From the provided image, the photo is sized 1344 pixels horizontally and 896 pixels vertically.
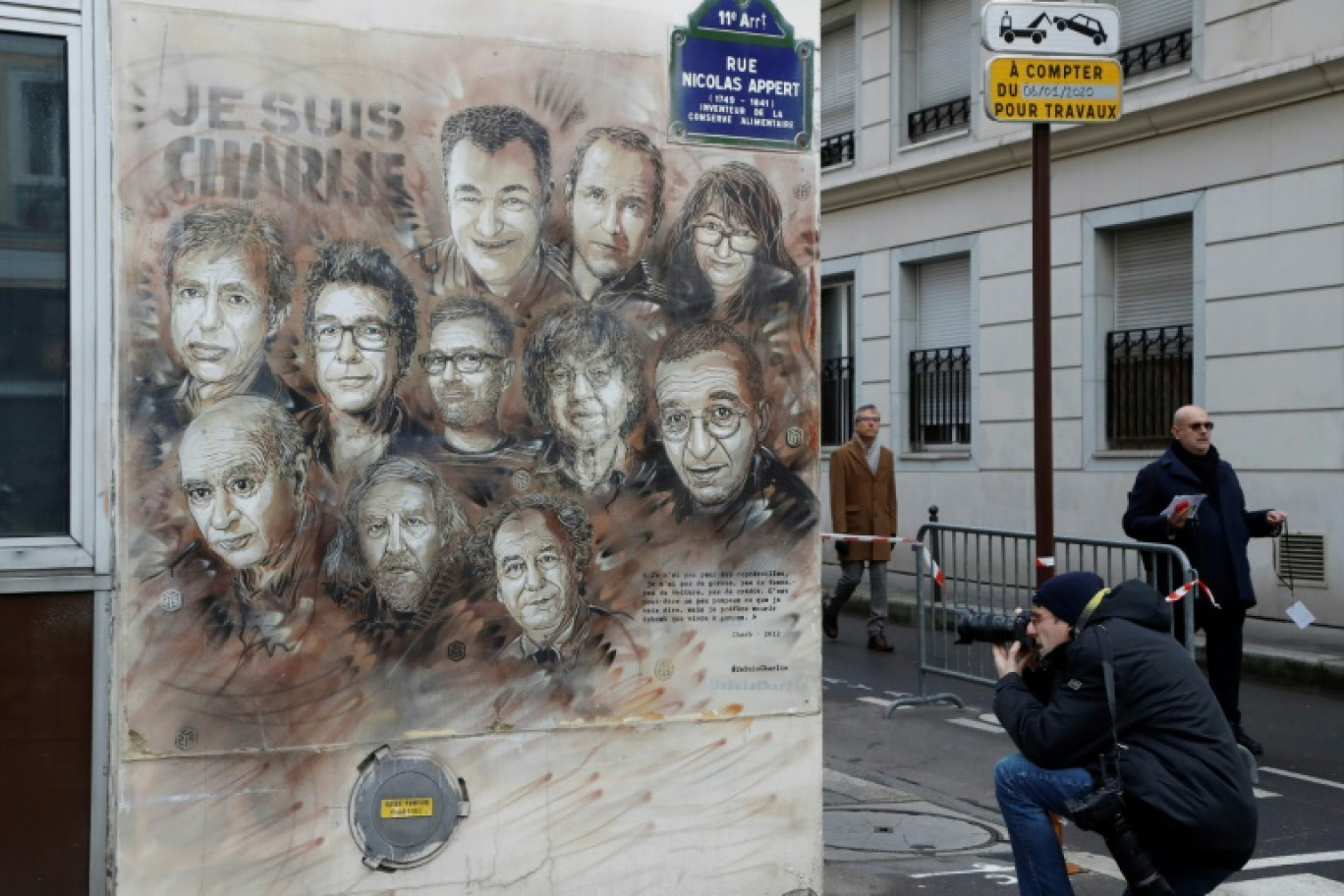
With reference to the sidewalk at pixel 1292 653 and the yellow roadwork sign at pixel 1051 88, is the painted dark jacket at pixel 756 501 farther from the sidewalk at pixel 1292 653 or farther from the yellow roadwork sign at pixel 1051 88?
the sidewalk at pixel 1292 653

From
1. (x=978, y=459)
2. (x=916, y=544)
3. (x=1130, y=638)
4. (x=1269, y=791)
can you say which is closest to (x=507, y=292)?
(x=1130, y=638)

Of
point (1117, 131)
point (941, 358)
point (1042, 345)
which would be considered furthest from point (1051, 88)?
point (941, 358)

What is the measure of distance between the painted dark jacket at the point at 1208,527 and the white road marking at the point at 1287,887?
2.52 meters

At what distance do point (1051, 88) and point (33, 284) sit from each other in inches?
159

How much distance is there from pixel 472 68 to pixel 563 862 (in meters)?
2.28

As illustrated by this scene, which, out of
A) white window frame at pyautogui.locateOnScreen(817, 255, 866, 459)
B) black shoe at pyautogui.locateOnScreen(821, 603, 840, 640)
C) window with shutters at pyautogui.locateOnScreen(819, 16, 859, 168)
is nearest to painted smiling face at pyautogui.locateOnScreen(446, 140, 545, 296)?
black shoe at pyautogui.locateOnScreen(821, 603, 840, 640)

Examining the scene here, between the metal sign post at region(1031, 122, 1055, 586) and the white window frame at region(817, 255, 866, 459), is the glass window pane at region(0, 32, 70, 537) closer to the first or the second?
the metal sign post at region(1031, 122, 1055, 586)

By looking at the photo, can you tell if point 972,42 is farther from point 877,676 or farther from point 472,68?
point 472,68

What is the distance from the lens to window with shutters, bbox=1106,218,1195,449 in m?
16.7

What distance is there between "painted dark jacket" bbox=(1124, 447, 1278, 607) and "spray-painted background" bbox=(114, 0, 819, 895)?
4663 millimetres

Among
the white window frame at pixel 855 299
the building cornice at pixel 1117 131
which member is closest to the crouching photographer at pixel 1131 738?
the building cornice at pixel 1117 131

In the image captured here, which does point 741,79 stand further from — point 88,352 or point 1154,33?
point 1154,33

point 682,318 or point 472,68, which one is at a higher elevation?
point 472,68

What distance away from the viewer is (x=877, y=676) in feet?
40.4
